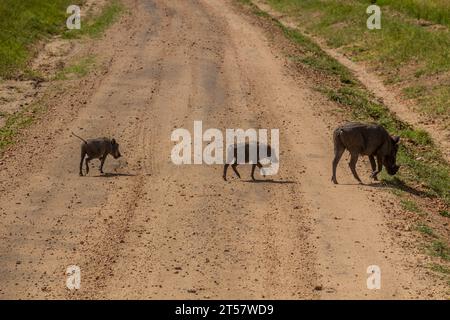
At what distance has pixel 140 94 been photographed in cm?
2781

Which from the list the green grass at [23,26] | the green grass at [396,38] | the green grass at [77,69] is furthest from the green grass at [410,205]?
the green grass at [23,26]

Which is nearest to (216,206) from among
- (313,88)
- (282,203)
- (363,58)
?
(282,203)

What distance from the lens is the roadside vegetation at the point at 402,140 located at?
1871 centimetres

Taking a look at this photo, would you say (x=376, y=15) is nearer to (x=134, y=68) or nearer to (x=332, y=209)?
(x=134, y=68)

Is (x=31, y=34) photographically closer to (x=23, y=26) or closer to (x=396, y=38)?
(x=23, y=26)

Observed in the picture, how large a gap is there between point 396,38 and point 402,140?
10463mm

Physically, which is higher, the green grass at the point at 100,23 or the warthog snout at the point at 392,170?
the green grass at the point at 100,23

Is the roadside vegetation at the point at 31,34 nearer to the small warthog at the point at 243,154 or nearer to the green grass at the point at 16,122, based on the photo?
the green grass at the point at 16,122

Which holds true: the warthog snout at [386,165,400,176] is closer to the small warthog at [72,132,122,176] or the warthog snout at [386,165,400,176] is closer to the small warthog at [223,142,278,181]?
the small warthog at [223,142,278,181]

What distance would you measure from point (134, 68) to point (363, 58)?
916 centimetres

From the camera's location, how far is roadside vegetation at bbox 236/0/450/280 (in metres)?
18.7

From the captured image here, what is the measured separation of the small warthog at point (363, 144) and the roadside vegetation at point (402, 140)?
0.50 metres

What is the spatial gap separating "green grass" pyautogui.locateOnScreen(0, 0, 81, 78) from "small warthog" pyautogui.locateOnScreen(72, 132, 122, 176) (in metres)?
9.91

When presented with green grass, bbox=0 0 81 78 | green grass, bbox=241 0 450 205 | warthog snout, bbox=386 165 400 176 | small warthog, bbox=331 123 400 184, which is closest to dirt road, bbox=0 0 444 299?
small warthog, bbox=331 123 400 184
